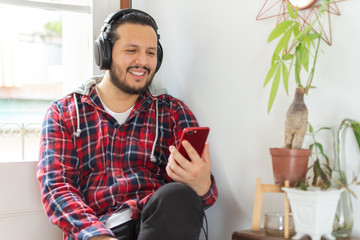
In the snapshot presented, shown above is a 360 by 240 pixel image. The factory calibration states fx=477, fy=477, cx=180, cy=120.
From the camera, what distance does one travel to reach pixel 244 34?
1.57 meters

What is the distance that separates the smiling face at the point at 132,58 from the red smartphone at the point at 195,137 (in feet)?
1.17

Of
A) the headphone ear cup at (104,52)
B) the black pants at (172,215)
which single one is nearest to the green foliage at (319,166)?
the black pants at (172,215)

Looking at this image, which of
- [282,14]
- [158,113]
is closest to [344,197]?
[282,14]

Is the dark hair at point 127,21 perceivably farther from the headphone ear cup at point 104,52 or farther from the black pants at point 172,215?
the black pants at point 172,215

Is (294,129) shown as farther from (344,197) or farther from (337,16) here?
(337,16)

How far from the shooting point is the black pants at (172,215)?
1.37 meters

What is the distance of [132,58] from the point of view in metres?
1.67

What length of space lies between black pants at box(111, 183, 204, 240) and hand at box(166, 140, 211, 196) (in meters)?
0.06

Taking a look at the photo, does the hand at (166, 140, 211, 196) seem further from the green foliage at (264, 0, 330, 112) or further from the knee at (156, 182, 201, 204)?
the green foliage at (264, 0, 330, 112)

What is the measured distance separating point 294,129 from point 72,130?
2.66ft

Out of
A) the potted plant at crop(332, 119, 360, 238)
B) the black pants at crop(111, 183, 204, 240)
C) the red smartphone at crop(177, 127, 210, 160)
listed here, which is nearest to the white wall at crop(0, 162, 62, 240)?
the black pants at crop(111, 183, 204, 240)

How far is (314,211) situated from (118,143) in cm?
80

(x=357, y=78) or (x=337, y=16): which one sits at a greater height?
(x=337, y=16)

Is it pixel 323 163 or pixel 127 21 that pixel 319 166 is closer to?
pixel 323 163
